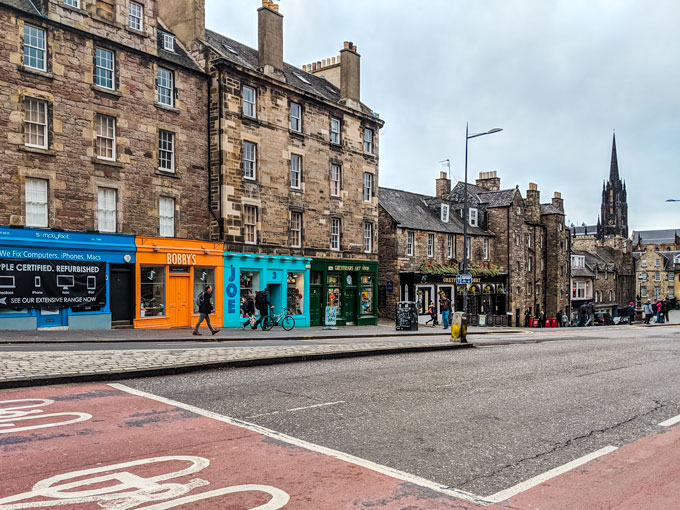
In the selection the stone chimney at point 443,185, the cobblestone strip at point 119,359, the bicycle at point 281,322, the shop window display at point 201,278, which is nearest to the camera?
the cobblestone strip at point 119,359

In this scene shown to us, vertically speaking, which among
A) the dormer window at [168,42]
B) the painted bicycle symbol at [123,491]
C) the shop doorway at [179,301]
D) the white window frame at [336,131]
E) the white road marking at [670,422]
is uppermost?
the dormer window at [168,42]

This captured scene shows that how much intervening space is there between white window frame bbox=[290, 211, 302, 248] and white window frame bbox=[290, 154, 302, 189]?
4.96 feet

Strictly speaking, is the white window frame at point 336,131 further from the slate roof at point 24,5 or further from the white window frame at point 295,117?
the slate roof at point 24,5

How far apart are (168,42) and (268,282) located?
40.5 ft

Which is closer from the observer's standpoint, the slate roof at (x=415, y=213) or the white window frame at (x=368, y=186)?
the white window frame at (x=368, y=186)

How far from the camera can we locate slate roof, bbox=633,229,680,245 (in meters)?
125

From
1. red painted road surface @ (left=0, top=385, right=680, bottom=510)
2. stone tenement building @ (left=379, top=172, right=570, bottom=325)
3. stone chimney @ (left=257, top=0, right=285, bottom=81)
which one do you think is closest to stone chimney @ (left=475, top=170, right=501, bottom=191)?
stone tenement building @ (left=379, top=172, right=570, bottom=325)

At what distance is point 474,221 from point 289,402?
1731 inches

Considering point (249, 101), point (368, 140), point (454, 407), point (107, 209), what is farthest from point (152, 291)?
point (454, 407)

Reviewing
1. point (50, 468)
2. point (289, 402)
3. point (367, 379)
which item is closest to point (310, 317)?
point (367, 379)

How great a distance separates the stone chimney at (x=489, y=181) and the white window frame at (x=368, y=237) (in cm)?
2497

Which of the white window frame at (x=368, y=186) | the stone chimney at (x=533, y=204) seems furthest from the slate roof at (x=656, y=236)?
the white window frame at (x=368, y=186)

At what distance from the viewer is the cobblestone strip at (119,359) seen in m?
11.0

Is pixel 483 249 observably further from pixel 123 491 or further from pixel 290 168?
pixel 123 491
